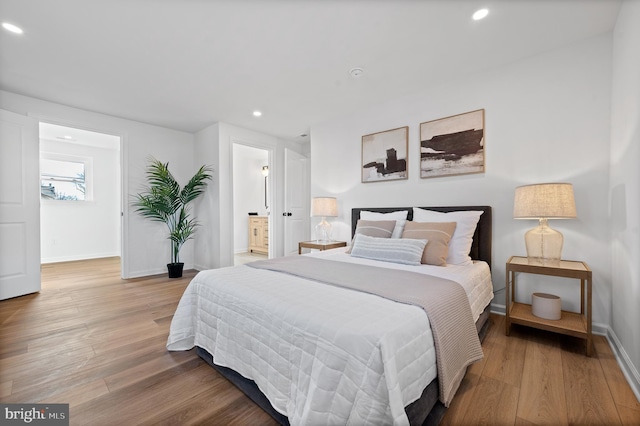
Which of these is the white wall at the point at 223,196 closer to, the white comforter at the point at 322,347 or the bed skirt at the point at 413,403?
the white comforter at the point at 322,347

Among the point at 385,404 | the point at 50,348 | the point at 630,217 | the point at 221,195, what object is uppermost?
the point at 221,195

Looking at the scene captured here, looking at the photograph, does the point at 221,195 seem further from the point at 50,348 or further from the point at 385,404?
the point at 385,404

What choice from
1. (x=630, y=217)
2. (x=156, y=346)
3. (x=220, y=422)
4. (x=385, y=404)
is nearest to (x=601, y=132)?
(x=630, y=217)

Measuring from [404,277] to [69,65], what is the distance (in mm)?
3636

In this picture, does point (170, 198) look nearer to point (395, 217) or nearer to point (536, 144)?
point (395, 217)

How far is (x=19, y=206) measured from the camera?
3.24 metres

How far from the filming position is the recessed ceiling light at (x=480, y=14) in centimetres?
191

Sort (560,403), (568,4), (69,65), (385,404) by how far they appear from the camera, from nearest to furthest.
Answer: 1. (385,404)
2. (560,403)
3. (568,4)
4. (69,65)

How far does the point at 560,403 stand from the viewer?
1393 mm

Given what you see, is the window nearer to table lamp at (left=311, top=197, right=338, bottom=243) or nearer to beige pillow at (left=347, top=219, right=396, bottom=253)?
table lamp at (left=311, top=197, right=338, bottom=243)

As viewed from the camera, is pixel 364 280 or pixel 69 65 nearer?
pixel 364 280

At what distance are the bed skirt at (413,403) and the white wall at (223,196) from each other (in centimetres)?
295

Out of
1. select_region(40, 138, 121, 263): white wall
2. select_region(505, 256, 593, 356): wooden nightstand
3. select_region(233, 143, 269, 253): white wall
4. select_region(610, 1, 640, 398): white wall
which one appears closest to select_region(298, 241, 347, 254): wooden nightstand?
select_region(505, 256, 593, 356): wooden nightstand

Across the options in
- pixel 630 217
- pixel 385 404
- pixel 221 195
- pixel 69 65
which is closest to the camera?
pixel 385 404
